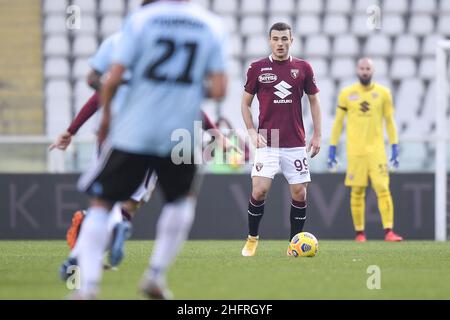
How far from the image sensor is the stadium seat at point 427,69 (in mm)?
18800

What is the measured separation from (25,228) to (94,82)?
7.07m

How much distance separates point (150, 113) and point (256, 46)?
13.6 metres

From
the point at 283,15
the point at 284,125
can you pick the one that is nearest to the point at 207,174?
the point at 284,125

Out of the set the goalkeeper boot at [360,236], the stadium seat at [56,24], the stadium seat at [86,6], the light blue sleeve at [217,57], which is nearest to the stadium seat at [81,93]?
the stadium seat at [56,24]

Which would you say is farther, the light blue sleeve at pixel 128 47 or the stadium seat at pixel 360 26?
the stadium seat at pixel 360 26

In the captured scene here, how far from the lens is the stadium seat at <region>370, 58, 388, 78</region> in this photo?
1866 centimetres

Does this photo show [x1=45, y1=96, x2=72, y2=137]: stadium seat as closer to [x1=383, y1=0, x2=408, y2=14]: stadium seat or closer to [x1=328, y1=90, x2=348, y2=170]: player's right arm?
[x1=328, y1=90, x2=348, y2=170]: player's right arm

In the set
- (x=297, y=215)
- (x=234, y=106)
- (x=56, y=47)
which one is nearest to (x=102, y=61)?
(x=297, y=215)

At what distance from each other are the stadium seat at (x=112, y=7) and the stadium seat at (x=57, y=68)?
1.19 metres

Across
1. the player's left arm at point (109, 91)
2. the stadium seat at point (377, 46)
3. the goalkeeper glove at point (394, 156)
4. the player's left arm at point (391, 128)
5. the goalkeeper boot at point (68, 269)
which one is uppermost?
the stadium seat at point (377, 46)

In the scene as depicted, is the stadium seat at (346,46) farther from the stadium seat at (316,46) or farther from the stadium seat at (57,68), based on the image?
the stadium seat at (57,68)

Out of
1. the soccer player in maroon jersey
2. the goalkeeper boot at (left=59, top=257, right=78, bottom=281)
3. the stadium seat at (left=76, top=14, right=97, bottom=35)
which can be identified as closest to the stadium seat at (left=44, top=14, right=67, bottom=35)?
the stadium seat at (left=76, top=14, right=97, bottom=35)

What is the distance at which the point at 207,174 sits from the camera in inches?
534
